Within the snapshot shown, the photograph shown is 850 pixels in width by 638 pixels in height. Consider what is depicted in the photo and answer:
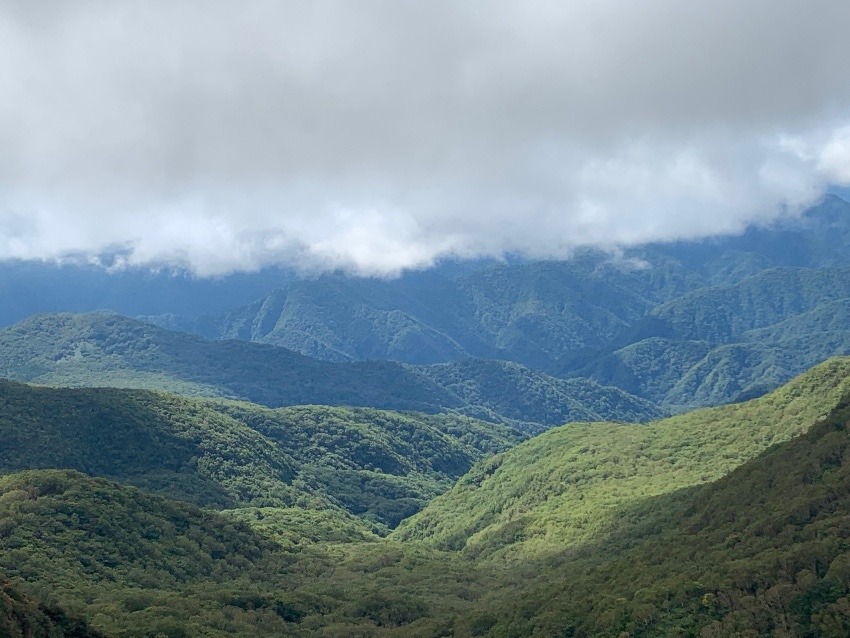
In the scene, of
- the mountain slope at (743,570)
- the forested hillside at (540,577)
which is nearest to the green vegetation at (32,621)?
the forested hillside at (540,577)

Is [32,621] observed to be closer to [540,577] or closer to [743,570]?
[743,570]

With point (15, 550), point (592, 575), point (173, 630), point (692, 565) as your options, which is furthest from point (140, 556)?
point (692, 565)

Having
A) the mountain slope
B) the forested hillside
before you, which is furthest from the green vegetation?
the mountain slope

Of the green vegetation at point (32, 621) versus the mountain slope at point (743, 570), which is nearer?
the green vegetation at point (32, 621)

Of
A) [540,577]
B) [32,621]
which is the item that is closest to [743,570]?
[32,621]

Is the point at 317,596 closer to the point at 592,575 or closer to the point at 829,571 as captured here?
the point at 592,575

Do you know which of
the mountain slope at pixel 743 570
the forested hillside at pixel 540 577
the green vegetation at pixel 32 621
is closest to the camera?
the green vegetation at pixel 32 621

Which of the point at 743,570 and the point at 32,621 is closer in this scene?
A: the point at 32,621

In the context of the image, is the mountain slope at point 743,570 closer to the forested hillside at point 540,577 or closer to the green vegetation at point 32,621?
the forested hillside at point 540,577

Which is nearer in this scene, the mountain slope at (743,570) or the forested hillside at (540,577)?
the mountain slope at (743,570)

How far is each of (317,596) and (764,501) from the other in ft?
227

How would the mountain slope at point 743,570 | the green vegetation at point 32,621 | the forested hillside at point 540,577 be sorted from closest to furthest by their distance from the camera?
1. the green vegetation at point 32,621
2. the mountain slope at point 743,570
3. the forested hillside at point 540,577

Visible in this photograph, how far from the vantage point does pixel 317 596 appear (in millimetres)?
173500

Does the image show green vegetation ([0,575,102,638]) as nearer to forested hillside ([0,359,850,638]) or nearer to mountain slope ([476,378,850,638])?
forested hillside ([0,359,850,638])
